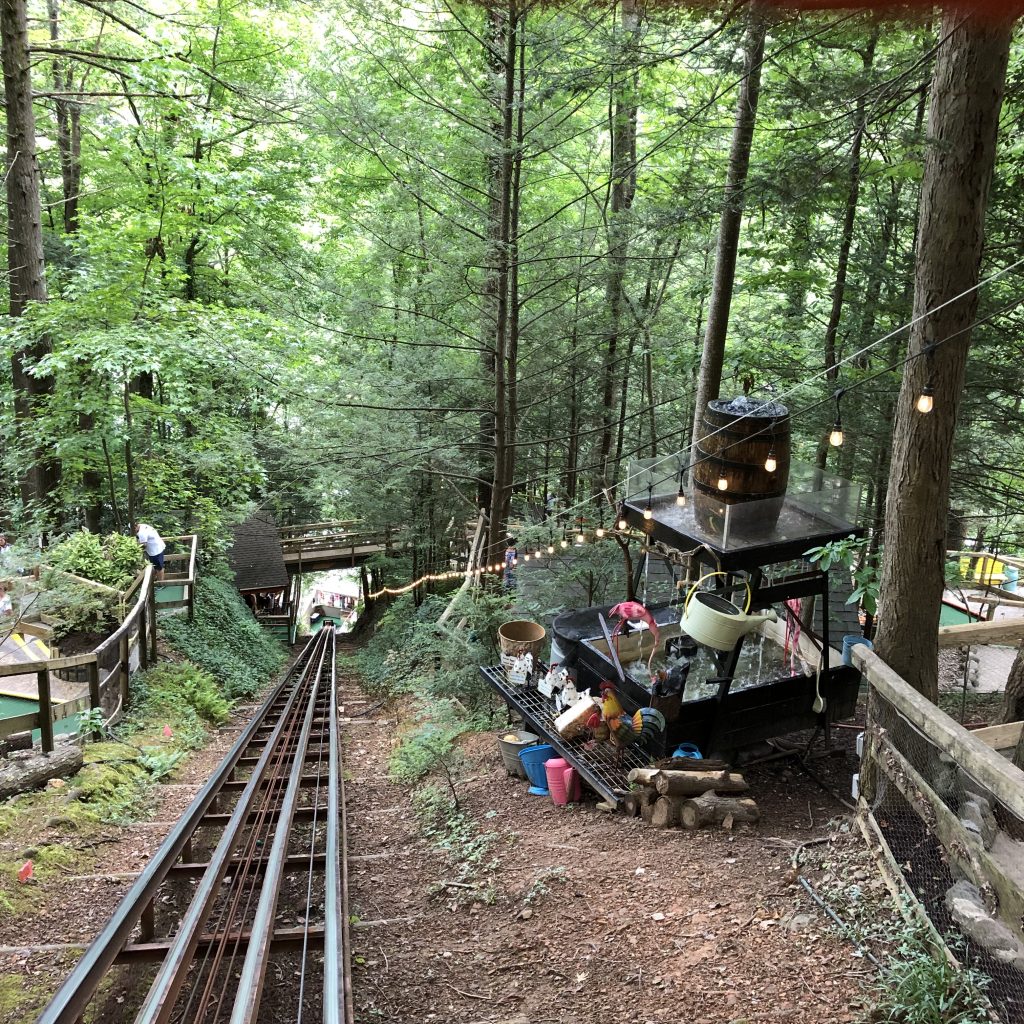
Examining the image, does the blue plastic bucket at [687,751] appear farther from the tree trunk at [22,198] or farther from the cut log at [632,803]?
the tree trunk at [22,198]

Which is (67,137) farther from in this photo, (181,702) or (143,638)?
(181,702)

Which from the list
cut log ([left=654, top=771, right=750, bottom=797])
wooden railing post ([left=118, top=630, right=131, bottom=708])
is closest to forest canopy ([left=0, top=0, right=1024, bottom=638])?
cut log ([left=654, top=771, right=750, bottom=797])

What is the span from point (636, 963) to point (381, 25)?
36.5ft

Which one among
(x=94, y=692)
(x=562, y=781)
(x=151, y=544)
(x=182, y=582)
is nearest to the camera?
(x=562, y=781)

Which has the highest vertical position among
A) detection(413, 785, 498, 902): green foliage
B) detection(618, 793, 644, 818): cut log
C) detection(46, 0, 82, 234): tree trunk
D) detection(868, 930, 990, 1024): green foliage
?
detection(46, 0, 82, 234): tree trunk

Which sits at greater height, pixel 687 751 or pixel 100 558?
pixel 100 558

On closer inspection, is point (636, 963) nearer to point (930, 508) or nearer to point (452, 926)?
point (452, 926)

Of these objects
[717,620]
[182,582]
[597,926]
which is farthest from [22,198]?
[597,926]

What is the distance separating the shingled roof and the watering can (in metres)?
18.4

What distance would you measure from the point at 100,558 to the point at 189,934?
29.0 ft

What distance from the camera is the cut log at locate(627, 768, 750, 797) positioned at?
18.5 ft

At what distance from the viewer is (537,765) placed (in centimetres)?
701

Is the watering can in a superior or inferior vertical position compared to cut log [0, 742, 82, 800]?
superior

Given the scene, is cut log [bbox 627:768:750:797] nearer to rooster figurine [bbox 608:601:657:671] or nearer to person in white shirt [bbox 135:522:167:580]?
rooster figurine [bbox 608:601:657:671]
